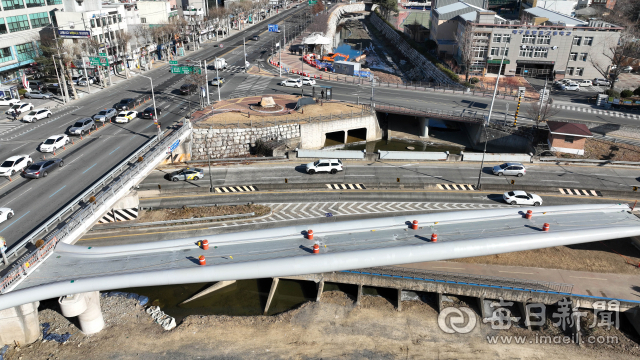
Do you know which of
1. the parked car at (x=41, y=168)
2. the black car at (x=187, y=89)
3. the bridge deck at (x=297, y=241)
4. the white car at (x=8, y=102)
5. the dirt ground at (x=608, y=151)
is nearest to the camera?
the bridge deck at (x=297, y=241)

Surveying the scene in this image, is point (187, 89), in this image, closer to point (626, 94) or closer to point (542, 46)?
point (542, 46)

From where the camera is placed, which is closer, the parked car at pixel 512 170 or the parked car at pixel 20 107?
the parked car at pixel 512 170

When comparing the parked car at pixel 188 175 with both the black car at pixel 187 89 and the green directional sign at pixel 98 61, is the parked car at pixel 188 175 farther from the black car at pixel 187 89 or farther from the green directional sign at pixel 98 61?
the green directional sign at pixel 98 61

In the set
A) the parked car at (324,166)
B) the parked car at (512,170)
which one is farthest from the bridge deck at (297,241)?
the parked car at (324,166)

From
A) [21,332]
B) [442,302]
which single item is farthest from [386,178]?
[21,332]

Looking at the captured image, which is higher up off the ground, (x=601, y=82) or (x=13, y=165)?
(x=13, y=165)

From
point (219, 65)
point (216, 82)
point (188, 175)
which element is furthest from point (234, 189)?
point (219, 65)
